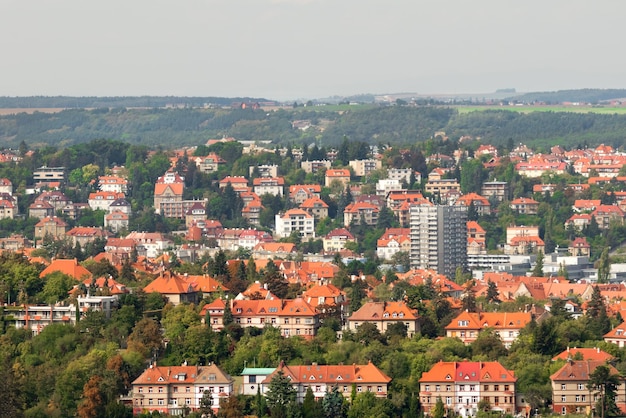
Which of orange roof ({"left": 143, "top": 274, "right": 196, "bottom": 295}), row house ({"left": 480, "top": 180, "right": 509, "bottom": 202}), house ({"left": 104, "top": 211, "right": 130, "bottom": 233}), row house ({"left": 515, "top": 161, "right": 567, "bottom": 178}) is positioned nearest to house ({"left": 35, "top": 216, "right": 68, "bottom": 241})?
house ({"left": 104, "top": 211, "right": 130, "bottom": 233})

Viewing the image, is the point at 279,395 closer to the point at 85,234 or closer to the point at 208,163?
the point at 85,234

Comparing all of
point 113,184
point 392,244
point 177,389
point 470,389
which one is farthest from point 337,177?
point 470,389

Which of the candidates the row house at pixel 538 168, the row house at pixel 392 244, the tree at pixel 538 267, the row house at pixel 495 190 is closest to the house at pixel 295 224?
the row house at pixel 392 244

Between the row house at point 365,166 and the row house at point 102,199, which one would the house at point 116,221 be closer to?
the row house at point 102,199

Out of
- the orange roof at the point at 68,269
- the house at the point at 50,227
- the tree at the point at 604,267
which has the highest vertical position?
the orange roof at the point at 68,269

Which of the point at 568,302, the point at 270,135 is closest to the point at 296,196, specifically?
the point at 568,302

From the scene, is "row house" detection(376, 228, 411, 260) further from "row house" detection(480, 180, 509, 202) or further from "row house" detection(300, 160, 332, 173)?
"row house" detection(300, 160, 332, 173)

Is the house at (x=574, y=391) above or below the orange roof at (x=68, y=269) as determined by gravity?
below
